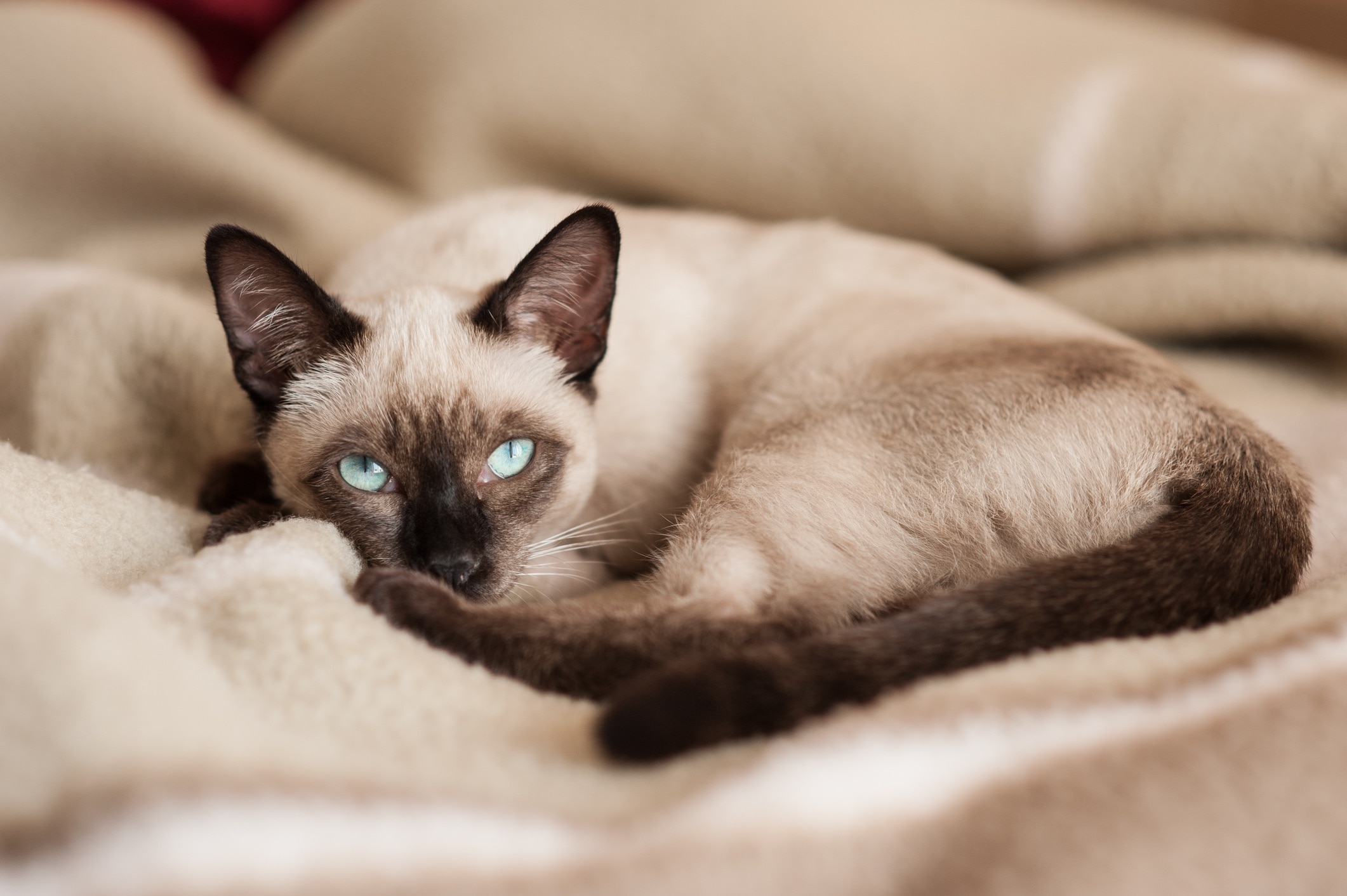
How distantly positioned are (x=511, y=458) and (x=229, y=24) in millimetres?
2272

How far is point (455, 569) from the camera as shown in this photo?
1246 millimetres

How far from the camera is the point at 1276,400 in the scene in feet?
5.75

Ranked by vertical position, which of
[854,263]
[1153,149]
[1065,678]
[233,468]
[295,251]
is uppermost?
[1153,149]

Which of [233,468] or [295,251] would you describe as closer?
[233,468]

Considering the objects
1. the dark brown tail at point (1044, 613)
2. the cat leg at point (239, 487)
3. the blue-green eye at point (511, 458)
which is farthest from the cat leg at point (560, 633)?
the cat leg at point (239, 487)

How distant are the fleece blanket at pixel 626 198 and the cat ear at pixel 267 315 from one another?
245 millimetres

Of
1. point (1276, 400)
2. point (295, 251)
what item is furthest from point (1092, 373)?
point (295, 251)

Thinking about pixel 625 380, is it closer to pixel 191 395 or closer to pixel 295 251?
pixel 191 395

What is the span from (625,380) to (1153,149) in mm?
1243

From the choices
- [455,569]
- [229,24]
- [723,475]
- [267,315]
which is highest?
[229,24]

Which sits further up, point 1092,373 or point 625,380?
point 1092,373

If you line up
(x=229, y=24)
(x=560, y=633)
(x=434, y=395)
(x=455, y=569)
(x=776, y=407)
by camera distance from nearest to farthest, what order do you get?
(x=560, y=633)
(x=455, y=569)
(x=434, y=395)
(x=776, y=407)
(x=229, y=24)

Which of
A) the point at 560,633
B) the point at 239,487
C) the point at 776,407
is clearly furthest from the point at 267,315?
the point at 776,407

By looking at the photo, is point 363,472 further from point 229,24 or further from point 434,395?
point 229,24
